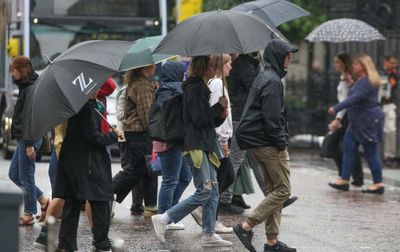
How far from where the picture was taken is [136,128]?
11.7 meters

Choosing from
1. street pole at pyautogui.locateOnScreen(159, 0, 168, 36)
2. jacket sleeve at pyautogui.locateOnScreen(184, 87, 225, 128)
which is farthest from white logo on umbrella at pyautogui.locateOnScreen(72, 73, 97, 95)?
street pole at pyautogui.locateOnScreen(159, 0, 168, 36)

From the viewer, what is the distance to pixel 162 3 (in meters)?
21.3

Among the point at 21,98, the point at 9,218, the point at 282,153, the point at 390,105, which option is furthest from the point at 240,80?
the point at 390,105

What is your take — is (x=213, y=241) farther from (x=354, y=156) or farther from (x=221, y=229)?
(x=354, y=156)

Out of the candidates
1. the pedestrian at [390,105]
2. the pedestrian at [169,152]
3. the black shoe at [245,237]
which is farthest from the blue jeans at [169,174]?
the pedestrian at [390,105]

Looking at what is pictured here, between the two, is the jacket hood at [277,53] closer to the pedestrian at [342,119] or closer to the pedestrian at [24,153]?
the pedestrian at [24,153]

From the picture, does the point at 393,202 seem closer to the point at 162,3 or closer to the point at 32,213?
the point at 32,213

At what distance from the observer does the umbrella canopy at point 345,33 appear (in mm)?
17781

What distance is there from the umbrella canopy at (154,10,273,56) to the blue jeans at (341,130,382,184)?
5.67 metres

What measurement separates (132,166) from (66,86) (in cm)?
323

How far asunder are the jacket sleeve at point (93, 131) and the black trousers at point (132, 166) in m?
2.65

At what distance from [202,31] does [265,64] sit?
1.92ft

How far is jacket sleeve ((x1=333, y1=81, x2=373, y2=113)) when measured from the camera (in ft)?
49.6

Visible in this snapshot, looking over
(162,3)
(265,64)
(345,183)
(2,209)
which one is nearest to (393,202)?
(345,183)
